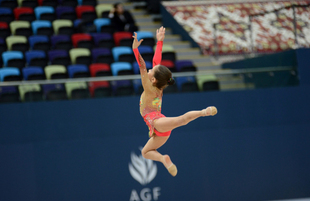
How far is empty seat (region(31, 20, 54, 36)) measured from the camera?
9734mm

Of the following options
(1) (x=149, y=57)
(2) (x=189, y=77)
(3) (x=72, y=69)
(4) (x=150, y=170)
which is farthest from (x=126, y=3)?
(4) (x=150, y=170)

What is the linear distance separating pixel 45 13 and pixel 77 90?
14.4 ft

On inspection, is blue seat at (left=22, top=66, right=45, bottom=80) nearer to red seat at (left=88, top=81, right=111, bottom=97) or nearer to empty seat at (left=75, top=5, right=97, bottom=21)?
red seat at (left=88, top=81, right=111, bottom=97)

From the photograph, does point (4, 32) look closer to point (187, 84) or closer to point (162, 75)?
point (187, 84)

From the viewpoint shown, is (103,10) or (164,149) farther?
(103,10)

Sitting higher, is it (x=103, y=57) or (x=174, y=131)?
(x=103, y=57)

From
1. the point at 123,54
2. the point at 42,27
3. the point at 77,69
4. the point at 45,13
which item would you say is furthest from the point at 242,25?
the point at 45,13

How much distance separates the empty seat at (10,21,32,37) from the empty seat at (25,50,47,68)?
3.78 feet

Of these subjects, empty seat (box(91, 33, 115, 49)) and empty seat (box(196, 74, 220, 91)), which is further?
empty seat (box(91, 33, 115, 49))

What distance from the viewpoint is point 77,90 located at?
6.75 meters

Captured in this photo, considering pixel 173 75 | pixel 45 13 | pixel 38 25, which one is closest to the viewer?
pixel 173 75

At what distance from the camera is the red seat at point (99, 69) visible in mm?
7812

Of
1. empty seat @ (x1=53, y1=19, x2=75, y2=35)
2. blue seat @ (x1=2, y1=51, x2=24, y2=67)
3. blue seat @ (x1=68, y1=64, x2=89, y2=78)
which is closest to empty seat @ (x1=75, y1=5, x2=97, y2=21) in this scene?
empty seat @ (x1=53, y1=19, x2=75, y2=35)

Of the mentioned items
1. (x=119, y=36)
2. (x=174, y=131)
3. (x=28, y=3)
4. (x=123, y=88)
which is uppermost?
(x=28, y=3)
